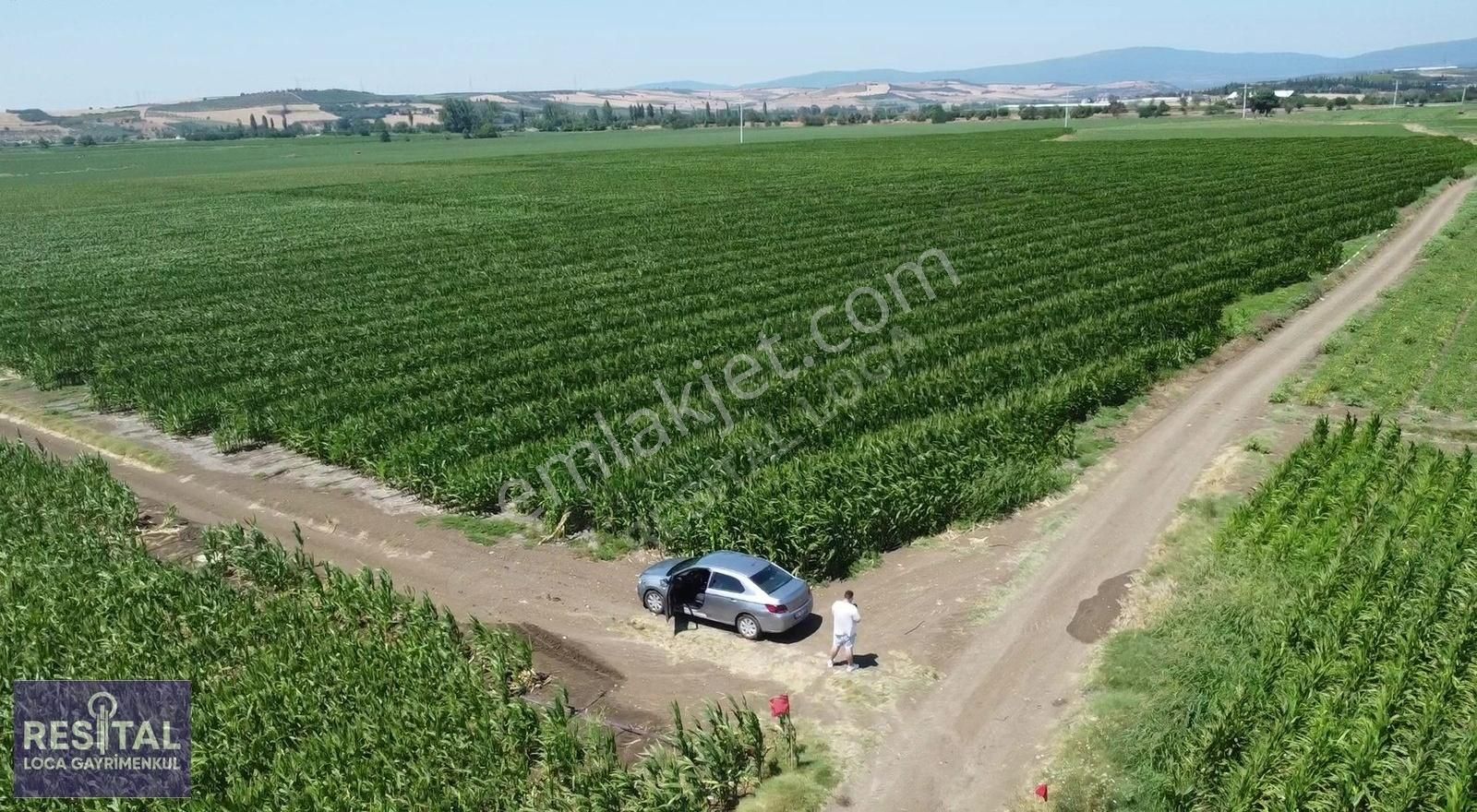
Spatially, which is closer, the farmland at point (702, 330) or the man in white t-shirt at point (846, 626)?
the man in white t-shirt at point (846, 626)

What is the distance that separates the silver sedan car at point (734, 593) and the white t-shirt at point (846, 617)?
3.85ft

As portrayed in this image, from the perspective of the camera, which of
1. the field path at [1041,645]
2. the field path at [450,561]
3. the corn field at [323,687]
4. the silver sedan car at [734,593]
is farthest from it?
the silver sedan car at [734,593]

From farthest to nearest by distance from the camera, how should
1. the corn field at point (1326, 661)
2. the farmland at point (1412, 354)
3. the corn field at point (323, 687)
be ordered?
the farmland at point (1412, 354) < the corn field at point (323, 687) < the corn field at point (1326, 661)

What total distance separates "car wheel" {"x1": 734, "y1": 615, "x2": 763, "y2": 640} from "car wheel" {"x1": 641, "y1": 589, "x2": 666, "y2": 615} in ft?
4.48

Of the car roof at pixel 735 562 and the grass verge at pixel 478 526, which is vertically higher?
the car roof at pixel 735 562

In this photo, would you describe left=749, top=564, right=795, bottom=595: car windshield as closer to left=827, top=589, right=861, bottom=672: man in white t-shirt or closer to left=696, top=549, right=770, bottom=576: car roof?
left=696, top=549, right=770, bottom=576: car roof

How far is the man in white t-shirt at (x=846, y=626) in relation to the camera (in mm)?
14656

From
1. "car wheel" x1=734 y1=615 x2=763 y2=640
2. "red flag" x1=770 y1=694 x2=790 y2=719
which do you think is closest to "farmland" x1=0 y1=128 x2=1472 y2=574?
"car wheel" x1=734 y1=615 x2=763 y2=640

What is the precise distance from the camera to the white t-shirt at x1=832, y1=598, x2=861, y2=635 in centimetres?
1465

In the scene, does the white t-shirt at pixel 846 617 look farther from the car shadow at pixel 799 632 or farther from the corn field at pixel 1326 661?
the corn field at pixel 1326 661

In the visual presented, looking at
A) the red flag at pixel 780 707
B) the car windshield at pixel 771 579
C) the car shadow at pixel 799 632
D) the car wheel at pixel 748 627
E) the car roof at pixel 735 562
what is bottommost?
the car shadow at pixel 799 632

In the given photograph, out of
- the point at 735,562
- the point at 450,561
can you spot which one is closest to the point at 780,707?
the point at 735,562

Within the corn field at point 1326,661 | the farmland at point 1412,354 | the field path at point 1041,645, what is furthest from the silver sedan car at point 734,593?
the farmland at point 1412,354

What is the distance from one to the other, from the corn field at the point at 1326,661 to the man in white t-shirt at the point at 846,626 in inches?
147
